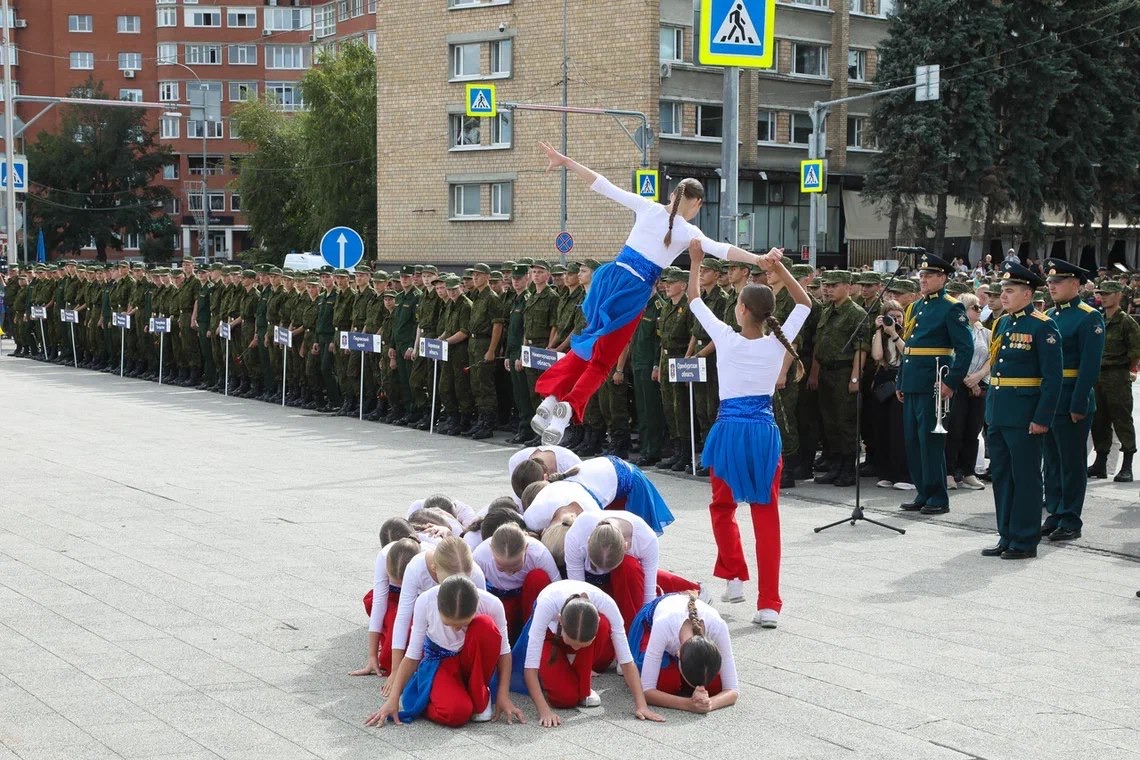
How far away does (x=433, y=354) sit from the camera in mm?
18391

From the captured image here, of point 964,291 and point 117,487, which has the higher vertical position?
point 964,291

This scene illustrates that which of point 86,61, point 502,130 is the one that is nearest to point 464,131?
point 502,130

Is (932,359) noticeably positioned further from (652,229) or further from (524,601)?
(524,601)

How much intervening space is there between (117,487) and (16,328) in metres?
21.8

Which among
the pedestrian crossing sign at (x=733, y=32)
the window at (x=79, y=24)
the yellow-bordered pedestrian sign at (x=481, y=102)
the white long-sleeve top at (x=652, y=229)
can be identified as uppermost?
the window at (x=79, y=24)

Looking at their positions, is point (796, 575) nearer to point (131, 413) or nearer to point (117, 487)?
point (117, 487)

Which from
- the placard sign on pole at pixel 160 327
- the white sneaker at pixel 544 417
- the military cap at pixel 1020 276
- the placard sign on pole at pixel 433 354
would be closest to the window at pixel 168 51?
the placard sign on pole at pixel 160 327

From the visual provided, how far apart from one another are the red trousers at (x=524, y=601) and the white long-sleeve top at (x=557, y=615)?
39 cm

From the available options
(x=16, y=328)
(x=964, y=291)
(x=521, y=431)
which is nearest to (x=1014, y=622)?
(x=964, y=291)

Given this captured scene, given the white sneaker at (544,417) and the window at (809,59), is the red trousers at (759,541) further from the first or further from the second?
the window at (809,59)

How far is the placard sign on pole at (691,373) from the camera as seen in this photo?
14711mm

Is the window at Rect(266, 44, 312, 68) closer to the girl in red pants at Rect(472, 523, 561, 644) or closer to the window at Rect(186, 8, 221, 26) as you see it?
the window at Rect(186, 8, 221, 26)

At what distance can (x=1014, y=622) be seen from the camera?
28.1ft

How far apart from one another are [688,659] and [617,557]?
70 cm
